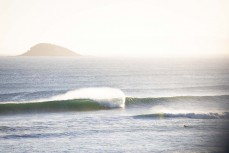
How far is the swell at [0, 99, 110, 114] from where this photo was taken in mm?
32625

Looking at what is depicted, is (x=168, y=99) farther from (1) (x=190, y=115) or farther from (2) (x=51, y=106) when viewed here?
(2) (x=51, y=106)

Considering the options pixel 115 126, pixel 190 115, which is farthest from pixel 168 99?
pixel 115 126

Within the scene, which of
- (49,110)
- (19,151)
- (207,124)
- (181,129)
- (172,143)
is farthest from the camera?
(49,110)

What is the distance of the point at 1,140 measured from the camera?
67.7 feet

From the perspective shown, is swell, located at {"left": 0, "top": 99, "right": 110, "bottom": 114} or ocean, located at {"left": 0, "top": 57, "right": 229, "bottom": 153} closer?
ocean, located at {"left": 0, "top": 57, "right": 229, "bottom": 153}

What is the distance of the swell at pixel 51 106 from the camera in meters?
32.6

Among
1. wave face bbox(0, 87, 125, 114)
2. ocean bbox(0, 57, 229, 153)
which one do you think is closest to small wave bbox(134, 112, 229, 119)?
ocean bbox(0, 57, 229, 153)

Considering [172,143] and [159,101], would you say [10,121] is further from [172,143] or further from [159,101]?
[159,101]

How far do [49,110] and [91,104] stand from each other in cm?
452

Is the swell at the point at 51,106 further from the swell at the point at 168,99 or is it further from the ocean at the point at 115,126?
the swell at the point at 168,99

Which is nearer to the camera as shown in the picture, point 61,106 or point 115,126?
point 115,126

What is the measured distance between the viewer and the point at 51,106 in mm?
34219

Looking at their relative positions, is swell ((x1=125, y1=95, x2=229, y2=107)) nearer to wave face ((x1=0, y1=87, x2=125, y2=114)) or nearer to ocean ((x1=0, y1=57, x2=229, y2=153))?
ocean ((x1=0, y1=57, x2=229, y2=153))

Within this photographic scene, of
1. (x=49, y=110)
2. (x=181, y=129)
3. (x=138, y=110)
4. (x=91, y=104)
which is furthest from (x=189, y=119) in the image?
(x=49, y=110)
